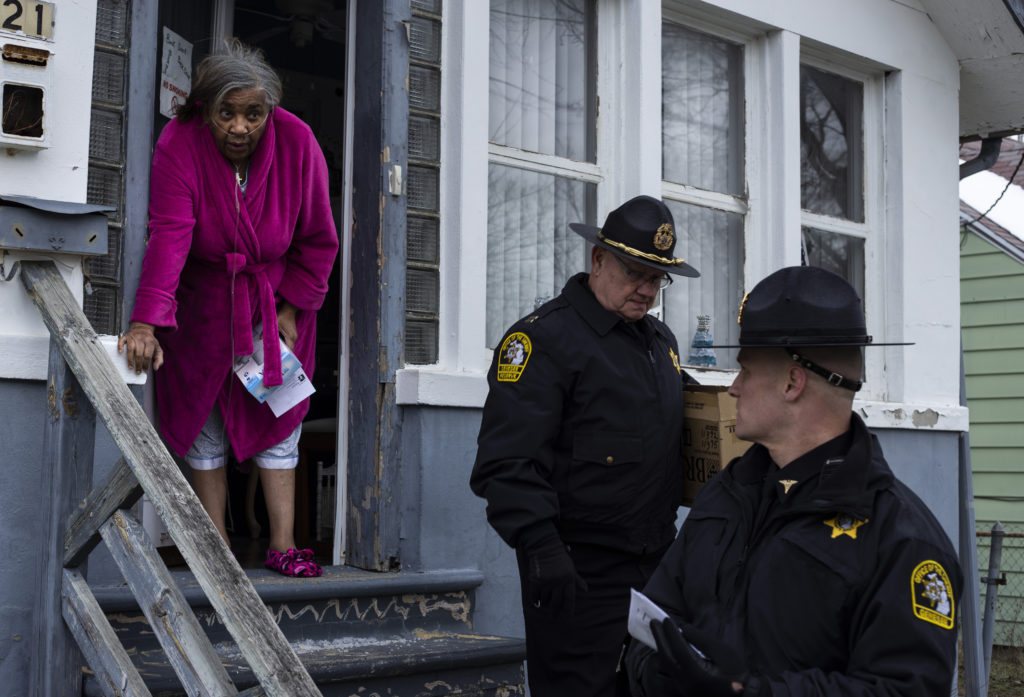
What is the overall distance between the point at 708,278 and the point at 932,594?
14.0ft

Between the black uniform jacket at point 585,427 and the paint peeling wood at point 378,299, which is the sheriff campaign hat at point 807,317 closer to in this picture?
the black uniform jacket at point 585,427

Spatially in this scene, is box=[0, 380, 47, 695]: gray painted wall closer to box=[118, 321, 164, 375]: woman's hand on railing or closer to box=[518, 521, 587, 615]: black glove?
box=[118, 321, 164, 375]: woman's hand on railing

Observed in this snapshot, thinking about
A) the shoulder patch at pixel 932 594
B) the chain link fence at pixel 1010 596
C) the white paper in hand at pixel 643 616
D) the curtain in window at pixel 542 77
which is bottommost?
the chain link fence at pixel 1010 596

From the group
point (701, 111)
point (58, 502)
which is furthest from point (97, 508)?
point (701, 111)

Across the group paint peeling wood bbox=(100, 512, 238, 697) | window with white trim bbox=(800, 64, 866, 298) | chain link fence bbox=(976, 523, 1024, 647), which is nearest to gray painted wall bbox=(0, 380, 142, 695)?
paint peeling wood bbox=(100, 512, 238, 697)

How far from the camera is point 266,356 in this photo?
4.07 metres

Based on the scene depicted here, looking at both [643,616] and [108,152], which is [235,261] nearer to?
[108,152]

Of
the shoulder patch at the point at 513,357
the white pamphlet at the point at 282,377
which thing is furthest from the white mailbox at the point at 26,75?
the shoulder patch at the point at 513,357

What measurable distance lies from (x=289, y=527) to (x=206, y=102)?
154cm

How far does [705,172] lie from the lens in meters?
5.93

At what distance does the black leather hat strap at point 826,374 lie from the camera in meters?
1.99

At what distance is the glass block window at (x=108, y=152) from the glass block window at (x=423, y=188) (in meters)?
1.14

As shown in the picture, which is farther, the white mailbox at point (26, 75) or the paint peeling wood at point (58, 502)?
the white mailbox at point (26, 75)

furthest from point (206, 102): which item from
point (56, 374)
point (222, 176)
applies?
point (56, 374)
